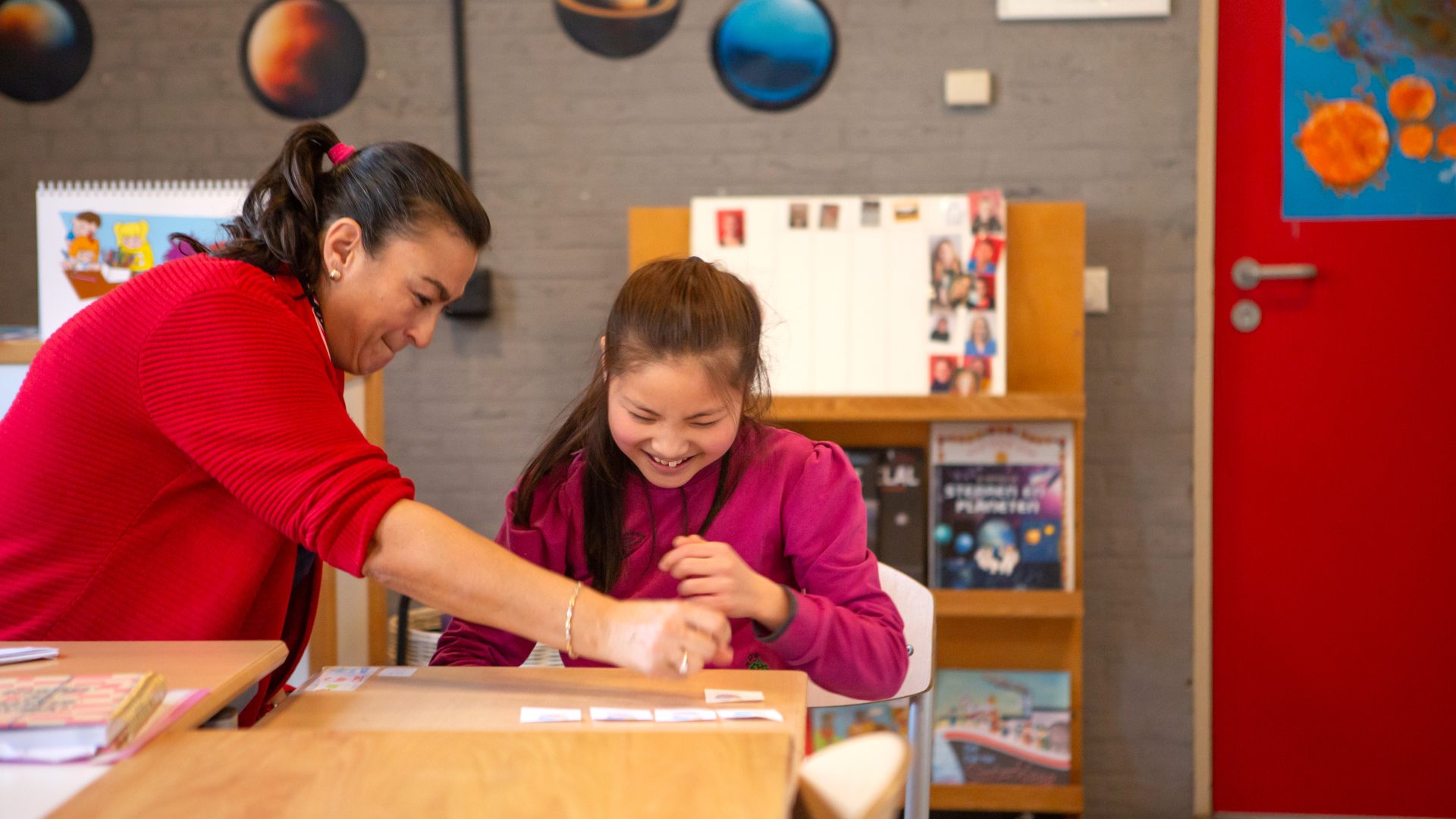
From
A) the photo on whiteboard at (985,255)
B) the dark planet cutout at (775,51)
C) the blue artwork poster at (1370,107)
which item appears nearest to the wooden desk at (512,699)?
the photo on whiteboard at (985,255)

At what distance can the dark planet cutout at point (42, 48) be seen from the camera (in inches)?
117

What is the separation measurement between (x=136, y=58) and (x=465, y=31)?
863mm

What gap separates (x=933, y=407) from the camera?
7.97 ft

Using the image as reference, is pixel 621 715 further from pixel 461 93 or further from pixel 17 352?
pixel 461 93

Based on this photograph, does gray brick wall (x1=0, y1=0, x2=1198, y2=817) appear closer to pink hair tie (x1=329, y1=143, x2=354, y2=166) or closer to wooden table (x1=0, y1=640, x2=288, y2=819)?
pink hair tie (x1=329, y1=143, x2=354, y2=166)

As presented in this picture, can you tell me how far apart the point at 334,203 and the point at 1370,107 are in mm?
2377

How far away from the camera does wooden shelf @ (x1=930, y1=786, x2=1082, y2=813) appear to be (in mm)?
2520

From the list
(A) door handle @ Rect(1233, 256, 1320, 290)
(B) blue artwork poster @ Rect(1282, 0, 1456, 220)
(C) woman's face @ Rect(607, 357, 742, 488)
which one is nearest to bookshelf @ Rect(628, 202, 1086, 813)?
(A) door handle @ Rect(1233, 256, 1320, 290)

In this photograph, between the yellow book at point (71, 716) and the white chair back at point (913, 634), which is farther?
the white chair back at point (913, 634)

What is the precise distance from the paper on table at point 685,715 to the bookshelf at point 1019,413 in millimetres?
1471

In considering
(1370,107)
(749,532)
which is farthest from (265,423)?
(1370,107)

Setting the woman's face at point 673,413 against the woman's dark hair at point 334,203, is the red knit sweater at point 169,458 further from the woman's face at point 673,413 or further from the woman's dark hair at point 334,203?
the woman's face at point 673,413

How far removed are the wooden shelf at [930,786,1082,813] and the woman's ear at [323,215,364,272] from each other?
71.5 inches

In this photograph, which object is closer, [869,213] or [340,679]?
[340,679]
